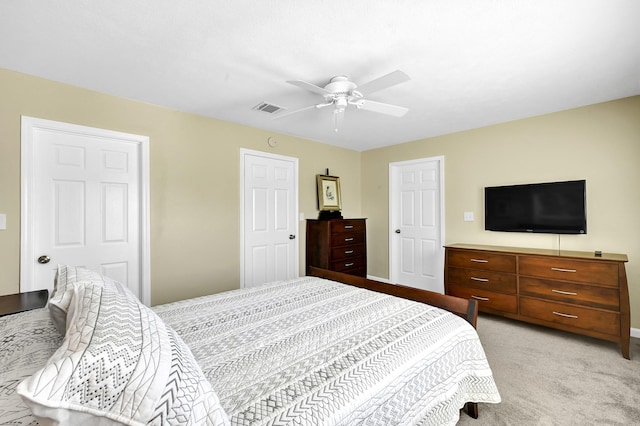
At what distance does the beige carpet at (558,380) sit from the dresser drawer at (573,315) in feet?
0.64

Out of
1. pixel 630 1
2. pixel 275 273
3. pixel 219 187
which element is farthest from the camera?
pixel 275 273

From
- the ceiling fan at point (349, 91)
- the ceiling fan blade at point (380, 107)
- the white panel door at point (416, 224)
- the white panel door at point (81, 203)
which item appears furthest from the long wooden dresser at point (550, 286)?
the white panel door at point (81, 203)

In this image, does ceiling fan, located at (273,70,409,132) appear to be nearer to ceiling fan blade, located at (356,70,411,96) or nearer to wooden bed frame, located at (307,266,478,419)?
ceiling fan blade, located at (356,70,411,96)

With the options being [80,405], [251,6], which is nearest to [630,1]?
[251,6]

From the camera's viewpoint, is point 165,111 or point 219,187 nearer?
point 165,111

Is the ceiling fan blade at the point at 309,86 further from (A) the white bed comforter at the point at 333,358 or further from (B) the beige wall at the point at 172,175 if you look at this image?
(B) the beige wall at the point at 172,175

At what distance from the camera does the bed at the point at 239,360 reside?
65 cm

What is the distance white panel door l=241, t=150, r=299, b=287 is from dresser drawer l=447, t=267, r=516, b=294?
7.03 feet

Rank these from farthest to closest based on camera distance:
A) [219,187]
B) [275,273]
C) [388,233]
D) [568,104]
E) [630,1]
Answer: [388,233]
[275,273]
[219,187]
[568,104]
[630,1]

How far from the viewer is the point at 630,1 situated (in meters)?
1.56

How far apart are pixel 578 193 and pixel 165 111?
14.7 feet

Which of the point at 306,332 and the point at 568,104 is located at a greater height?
the point at 568,104

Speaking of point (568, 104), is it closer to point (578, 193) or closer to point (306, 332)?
point (578, 193)

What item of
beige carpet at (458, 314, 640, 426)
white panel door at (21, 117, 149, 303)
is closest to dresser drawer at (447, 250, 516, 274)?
beige carpet at (458, 314, 640, 426)
